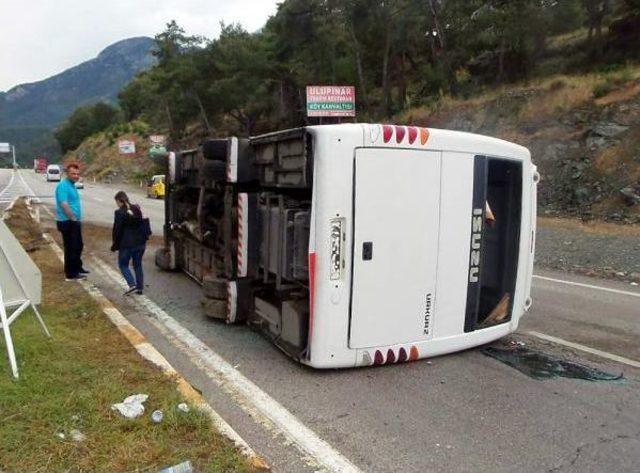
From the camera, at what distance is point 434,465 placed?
3398 mm

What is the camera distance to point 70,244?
8531 millimetres

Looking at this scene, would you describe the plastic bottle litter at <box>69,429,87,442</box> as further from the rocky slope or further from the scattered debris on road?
the rocky slope

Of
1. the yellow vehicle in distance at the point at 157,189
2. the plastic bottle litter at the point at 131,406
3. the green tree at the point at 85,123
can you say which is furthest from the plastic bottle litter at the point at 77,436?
the green tree at the point at 85,123

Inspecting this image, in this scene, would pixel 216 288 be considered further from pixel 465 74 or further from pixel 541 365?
pixel 465 74

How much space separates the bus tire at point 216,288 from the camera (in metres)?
6.21

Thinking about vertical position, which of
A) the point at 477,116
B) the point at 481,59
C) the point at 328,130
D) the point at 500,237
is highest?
the point at 481,59

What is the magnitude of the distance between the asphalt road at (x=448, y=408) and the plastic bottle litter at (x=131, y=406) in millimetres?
544

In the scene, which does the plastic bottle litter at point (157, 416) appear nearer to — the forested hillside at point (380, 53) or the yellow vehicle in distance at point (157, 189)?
the forested hillside at point (380, 53)

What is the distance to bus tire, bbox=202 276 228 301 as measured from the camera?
20.4 ft

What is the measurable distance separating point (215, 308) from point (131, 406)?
245 cm

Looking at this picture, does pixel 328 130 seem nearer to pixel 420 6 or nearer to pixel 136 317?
pixel 136 317

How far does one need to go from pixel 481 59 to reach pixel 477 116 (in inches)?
338

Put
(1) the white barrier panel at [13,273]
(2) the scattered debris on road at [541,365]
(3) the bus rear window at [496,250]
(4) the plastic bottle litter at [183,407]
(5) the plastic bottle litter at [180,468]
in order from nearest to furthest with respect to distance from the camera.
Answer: (5) the plastic bottle litter at [180,468] → (4) the plastic bottle litter at [183,407] → (2) the scattered debris on road at [541,365] → (1) the white barrier panel at [13,273] → (3) the bus rear window at [496,250]

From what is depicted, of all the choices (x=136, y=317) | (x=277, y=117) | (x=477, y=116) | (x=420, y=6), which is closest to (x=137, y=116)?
(x=277, y=117)
